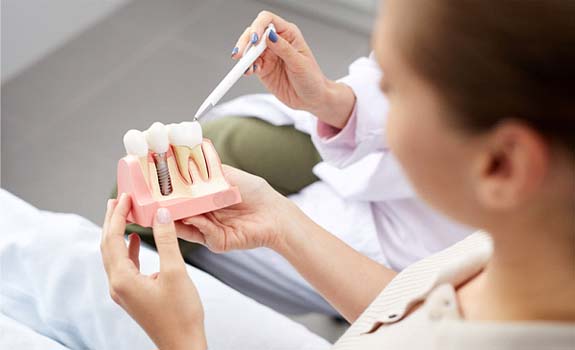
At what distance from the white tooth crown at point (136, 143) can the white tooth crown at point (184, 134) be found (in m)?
0.04

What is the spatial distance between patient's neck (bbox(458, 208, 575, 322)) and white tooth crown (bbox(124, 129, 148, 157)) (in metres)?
0.42

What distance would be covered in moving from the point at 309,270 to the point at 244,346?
17 cm

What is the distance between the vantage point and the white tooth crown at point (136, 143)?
0.84 metres

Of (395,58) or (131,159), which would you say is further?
(131,159)

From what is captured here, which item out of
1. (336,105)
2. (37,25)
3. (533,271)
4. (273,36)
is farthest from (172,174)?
(37,25)

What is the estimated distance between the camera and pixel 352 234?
120cm

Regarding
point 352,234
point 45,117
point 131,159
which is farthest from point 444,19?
point 45,117

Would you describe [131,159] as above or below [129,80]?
below

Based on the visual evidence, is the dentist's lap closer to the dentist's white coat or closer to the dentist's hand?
the dentist's white coat

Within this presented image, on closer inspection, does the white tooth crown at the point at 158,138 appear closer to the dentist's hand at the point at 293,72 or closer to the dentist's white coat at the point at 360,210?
the dentist's hand at the point at 293,72

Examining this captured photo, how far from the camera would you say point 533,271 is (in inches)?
20.9

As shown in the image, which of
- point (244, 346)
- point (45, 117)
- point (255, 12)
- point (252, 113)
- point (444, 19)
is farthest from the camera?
point (255, 12)

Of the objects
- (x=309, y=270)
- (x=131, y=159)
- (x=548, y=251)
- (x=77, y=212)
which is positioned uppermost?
(x=77, y=212)

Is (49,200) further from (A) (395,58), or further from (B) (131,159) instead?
(A) (395,58)
